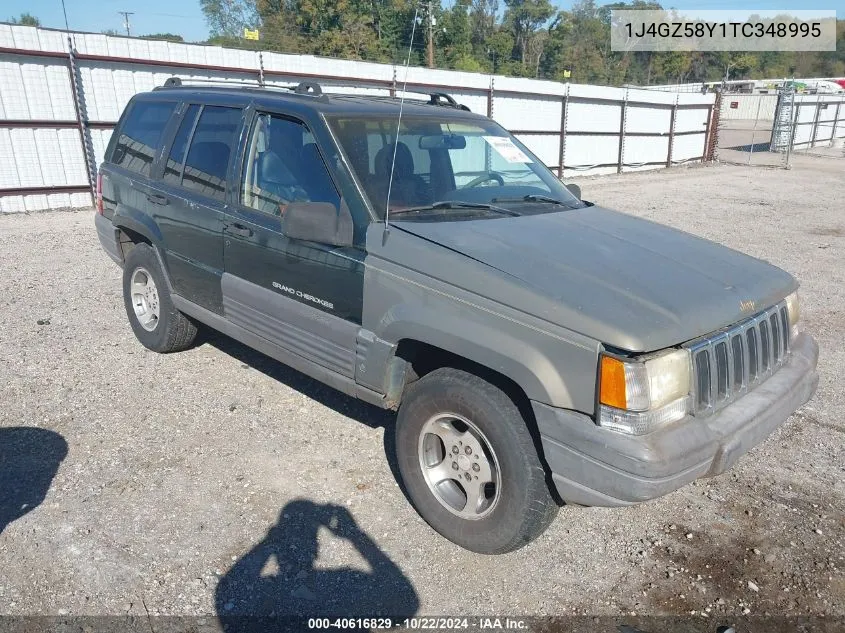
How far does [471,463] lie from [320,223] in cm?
140

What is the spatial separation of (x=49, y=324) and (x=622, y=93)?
19364 millimetres

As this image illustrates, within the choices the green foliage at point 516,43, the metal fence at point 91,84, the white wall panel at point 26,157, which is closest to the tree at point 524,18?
the green foliage at point 516,43

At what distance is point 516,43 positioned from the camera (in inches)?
3319

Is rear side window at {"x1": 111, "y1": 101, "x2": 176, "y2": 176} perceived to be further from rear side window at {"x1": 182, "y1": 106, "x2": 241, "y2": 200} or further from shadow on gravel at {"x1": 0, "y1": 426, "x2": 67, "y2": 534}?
shadow on gravel at {"x1": 0, "y1": 426, "x2": 67, "y2": 534}

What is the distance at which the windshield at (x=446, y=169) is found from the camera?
3469 mm

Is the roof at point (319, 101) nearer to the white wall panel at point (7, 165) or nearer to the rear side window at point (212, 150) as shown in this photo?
the rear side window at point (212, 150)

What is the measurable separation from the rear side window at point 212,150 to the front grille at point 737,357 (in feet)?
9.75

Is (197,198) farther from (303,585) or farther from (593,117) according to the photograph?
(593,117)

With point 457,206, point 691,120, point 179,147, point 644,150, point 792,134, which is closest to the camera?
point 457,206

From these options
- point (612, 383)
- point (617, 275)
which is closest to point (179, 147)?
point (617, 275)

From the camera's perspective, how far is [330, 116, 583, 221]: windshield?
347 cm

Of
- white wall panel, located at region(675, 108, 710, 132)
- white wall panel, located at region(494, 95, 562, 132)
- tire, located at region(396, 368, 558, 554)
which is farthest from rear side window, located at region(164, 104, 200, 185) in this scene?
white wall panel, located at region(675, 108, 710, 132)

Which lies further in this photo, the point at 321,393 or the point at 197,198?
the point at 321,393

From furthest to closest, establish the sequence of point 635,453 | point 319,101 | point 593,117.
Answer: point 593,117
point 319,101
point 635,453
